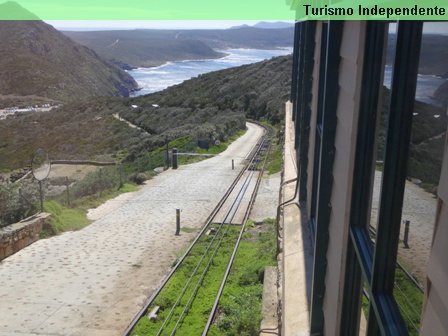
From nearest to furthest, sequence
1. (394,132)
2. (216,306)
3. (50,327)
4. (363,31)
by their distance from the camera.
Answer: (394,132) < (363,31) < (50,327) < (216,306)

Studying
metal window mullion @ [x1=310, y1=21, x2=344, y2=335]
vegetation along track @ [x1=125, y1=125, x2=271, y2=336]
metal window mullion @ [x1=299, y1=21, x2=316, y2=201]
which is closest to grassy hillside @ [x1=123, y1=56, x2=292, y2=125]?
vegetation along track @ [x1=125, y1=125, x2=271, y2=336]

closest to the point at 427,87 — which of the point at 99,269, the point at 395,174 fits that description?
the point at 395,174

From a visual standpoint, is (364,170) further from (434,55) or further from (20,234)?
(20,234)

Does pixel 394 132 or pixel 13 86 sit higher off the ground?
pixel 394 132

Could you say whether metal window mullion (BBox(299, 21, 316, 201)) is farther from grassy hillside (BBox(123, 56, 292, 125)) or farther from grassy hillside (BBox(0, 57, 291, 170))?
grassy hillside (BBox(123, 56, 292, 125))

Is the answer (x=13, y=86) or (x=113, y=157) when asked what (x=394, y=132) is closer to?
(x=113, y=157)

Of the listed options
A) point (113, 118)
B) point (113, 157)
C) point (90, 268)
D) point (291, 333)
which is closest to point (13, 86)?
point (113, 118)
